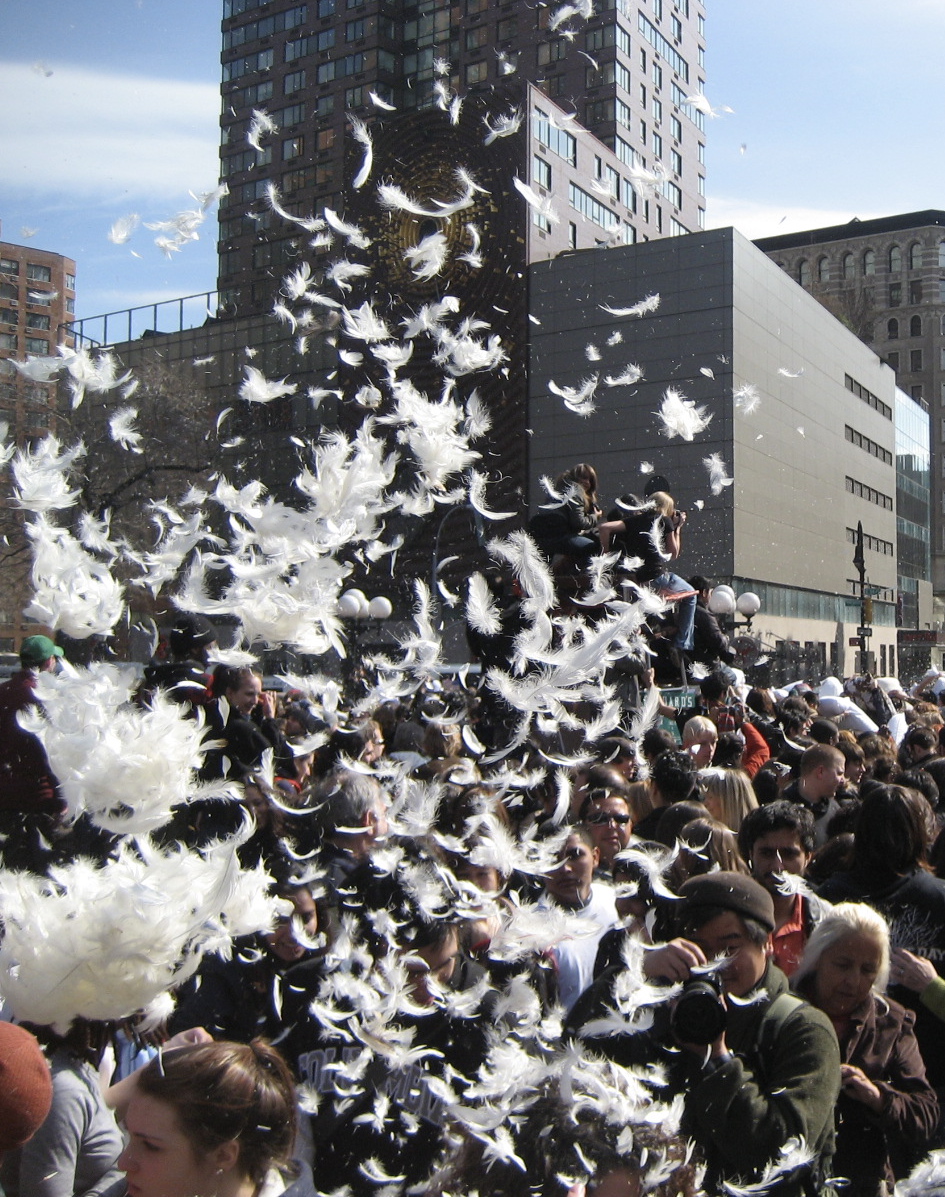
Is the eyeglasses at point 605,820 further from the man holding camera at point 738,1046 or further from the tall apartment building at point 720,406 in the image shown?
the tall apartment building at point 720,406

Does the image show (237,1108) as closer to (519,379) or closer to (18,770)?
(18,770)

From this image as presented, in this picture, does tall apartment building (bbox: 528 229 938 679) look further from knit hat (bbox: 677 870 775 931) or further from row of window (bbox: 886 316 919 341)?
row of window (bbox: 886 316 919 341)

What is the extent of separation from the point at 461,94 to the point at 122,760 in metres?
42.6

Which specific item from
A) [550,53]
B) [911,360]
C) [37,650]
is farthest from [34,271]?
[37,650]

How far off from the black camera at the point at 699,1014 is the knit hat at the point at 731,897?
0.30 meters

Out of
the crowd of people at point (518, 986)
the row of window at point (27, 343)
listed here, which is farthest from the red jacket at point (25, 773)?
the row of window at point (27, 343)

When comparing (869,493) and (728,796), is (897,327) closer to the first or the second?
(869,493)

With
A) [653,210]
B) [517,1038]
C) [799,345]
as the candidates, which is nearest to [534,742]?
[517,1038]

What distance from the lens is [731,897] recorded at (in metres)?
2.62

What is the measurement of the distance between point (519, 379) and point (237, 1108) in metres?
34.1

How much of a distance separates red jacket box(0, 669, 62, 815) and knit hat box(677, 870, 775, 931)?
330 centimetres

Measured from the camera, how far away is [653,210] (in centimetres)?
5531

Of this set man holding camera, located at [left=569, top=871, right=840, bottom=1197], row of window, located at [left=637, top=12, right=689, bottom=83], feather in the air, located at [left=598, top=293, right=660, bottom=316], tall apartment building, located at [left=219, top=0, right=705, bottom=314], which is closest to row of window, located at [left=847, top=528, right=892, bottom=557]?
tall apartment building, located at [left=219, top=0, right=705, bottom=314]

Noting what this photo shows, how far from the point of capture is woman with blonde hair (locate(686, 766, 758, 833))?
4.82 m
